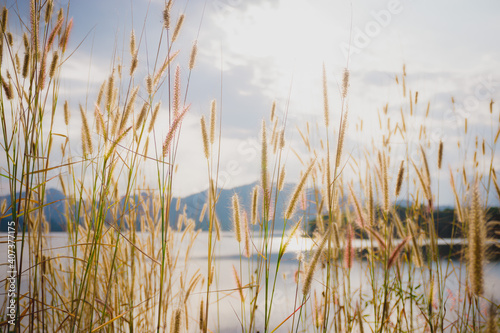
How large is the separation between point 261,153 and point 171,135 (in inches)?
11.9

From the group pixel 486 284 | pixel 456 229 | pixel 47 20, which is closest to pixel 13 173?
pixel 47 20

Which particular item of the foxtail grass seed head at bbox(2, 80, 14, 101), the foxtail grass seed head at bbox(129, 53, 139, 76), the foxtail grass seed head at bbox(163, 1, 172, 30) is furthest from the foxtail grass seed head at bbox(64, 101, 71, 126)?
the foxtail grass seed head at bbox(163, 1, 172, 30)

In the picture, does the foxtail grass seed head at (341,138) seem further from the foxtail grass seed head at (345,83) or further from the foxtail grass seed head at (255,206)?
the foxtail grass seed head at (255,206)

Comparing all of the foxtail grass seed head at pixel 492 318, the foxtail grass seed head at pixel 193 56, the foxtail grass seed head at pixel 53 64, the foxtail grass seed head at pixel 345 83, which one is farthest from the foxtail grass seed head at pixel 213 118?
the foxtail grass seed head at pixel 492 318

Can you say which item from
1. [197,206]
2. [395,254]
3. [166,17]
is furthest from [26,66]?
[395,254]

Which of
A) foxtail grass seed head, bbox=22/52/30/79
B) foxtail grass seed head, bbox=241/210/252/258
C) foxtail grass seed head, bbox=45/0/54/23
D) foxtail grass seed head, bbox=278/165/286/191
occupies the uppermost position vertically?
foxtail grass seed head, bbox=45/0/54/23

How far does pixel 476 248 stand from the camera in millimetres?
887

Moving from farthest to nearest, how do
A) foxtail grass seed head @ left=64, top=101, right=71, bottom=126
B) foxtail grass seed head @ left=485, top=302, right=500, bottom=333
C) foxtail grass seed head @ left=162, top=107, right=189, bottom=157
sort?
foxtail grass seed head @ left=64, top=101, right=71, bottom=126
foxtail grass seed head @ left=162, top=107, right=189, bottom=157
foxtail grass seed head @ left=485, top=302, right=500, bottom=333

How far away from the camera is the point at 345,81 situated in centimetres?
125

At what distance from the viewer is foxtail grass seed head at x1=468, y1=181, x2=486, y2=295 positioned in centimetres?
87

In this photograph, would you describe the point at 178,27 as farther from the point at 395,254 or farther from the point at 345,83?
the point at 395,254

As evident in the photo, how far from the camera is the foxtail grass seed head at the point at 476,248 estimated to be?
0.87m

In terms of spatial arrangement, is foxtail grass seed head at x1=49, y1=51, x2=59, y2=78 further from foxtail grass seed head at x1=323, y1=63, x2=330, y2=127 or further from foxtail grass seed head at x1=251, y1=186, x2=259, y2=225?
foxtail grass seed head at x1=323, y1=63, x2=330, y2=127

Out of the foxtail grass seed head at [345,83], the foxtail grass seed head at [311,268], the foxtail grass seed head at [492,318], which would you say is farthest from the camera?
the foxtail grass seed head at [345,83]
